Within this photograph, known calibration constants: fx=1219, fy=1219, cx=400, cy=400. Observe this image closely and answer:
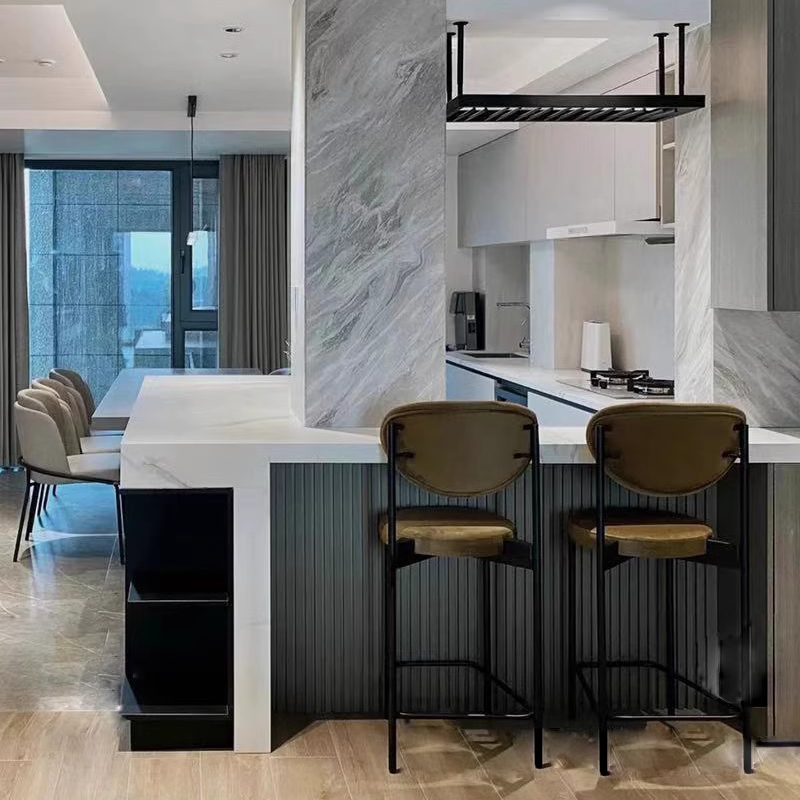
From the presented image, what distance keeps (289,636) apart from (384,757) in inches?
20.2

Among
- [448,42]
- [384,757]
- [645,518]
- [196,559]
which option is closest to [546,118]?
[448,42]

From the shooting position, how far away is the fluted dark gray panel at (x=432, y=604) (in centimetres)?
371

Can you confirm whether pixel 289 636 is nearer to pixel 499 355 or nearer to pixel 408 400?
pixel 408 400

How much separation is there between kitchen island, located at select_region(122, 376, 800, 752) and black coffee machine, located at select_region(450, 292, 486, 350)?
4.75 metres

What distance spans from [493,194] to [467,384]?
4.06 feet

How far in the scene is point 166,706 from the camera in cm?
352

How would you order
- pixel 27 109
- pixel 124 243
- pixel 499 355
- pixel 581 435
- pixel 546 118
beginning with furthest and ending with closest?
pixel 124 243 < pixel 499 355 < pixel 27 109 < pixel 546 118 < pixel 581 435

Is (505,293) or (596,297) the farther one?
(505,293)

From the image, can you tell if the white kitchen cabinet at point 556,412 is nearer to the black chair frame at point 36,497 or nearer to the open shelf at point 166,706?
the black chair frame at point 36,497

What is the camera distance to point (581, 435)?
3.62 metres

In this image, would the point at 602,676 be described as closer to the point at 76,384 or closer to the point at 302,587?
the point at 302,587

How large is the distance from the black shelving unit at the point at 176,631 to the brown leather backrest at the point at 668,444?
1107 mm

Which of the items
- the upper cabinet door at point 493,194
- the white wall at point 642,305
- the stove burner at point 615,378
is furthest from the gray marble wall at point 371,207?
the upper cabinet door at point 493,194

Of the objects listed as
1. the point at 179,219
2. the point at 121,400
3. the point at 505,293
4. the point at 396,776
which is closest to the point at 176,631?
the point at 396,776
